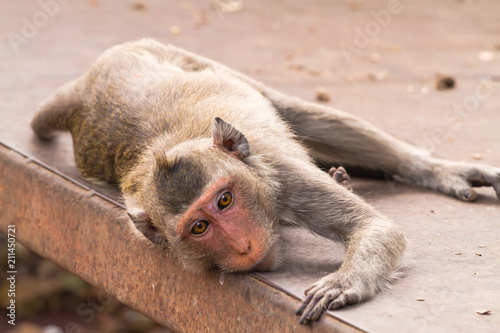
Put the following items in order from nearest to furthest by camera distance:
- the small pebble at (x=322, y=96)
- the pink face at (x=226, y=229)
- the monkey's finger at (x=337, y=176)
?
the pink face at (x=226, y=229)
the monkey's finger at (x=337, y=176)
the small pebble at (x=322, y=96)

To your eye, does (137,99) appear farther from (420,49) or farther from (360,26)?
(360,26)

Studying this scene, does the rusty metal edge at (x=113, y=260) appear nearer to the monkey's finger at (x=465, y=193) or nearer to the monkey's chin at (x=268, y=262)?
the monkey's chin at (x=268, y=262)

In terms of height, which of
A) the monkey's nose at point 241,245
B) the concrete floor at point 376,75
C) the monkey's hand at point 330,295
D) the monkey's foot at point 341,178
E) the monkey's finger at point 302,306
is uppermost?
the monkey's nose at point 241,245

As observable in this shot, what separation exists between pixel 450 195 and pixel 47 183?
2.86 metres

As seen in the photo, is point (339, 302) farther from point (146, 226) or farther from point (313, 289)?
point (146, 226)

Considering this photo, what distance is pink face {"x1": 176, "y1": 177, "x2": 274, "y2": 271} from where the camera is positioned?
3463 mm

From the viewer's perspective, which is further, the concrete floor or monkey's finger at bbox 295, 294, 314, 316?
the concrete floor

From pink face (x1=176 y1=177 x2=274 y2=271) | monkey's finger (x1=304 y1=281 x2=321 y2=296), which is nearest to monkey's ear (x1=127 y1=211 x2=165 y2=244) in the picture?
pink face (x1=176 y1=177 x2=274 y2=271)

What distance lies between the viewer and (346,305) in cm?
335

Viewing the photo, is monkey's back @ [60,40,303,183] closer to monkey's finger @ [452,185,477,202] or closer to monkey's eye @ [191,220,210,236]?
monkey's eye @ [191,220,210,236]

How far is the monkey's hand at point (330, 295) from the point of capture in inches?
127

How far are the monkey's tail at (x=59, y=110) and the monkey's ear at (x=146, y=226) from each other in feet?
5.63

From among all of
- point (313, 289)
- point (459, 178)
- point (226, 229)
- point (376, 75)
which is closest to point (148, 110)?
point (226, 229)

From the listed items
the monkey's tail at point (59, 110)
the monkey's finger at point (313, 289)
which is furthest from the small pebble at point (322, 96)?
the monkey's finger at point (313, 289)
